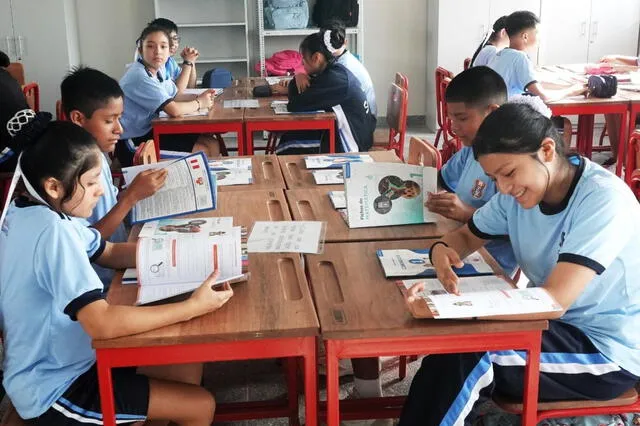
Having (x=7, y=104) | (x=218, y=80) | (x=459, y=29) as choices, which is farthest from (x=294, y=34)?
(x=7, y=104)

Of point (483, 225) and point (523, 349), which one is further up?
point (483, 225)

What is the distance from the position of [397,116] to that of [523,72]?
35.8 inches

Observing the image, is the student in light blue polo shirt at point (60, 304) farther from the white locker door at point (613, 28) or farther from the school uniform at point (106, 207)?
the white locker door at point (613, 28)

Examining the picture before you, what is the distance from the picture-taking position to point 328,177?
9.11 feet

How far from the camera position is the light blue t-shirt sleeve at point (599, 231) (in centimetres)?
165

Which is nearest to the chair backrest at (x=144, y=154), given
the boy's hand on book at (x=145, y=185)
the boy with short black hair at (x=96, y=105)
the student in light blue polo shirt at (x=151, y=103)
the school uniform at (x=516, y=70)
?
the boy with short black hair at (x=96, y=105)

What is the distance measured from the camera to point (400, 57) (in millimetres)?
7129

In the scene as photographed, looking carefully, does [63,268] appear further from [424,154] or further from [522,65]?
[522,65]

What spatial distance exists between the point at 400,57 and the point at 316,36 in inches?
123

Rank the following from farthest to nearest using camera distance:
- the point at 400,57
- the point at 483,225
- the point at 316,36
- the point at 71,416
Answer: the point at 400,57 < the point at 316,36 < the point at 483,225 < the point at 71,416

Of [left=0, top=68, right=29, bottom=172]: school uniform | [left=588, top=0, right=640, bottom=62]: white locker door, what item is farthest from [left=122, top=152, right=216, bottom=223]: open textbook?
[left=588, top=0, right=640, bottom=62]: white locker door

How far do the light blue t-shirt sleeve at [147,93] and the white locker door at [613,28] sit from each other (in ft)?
14.1

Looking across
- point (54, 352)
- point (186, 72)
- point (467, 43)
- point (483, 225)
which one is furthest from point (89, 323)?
point (467, 43)

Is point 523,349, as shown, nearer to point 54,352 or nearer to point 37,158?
point 54,352
